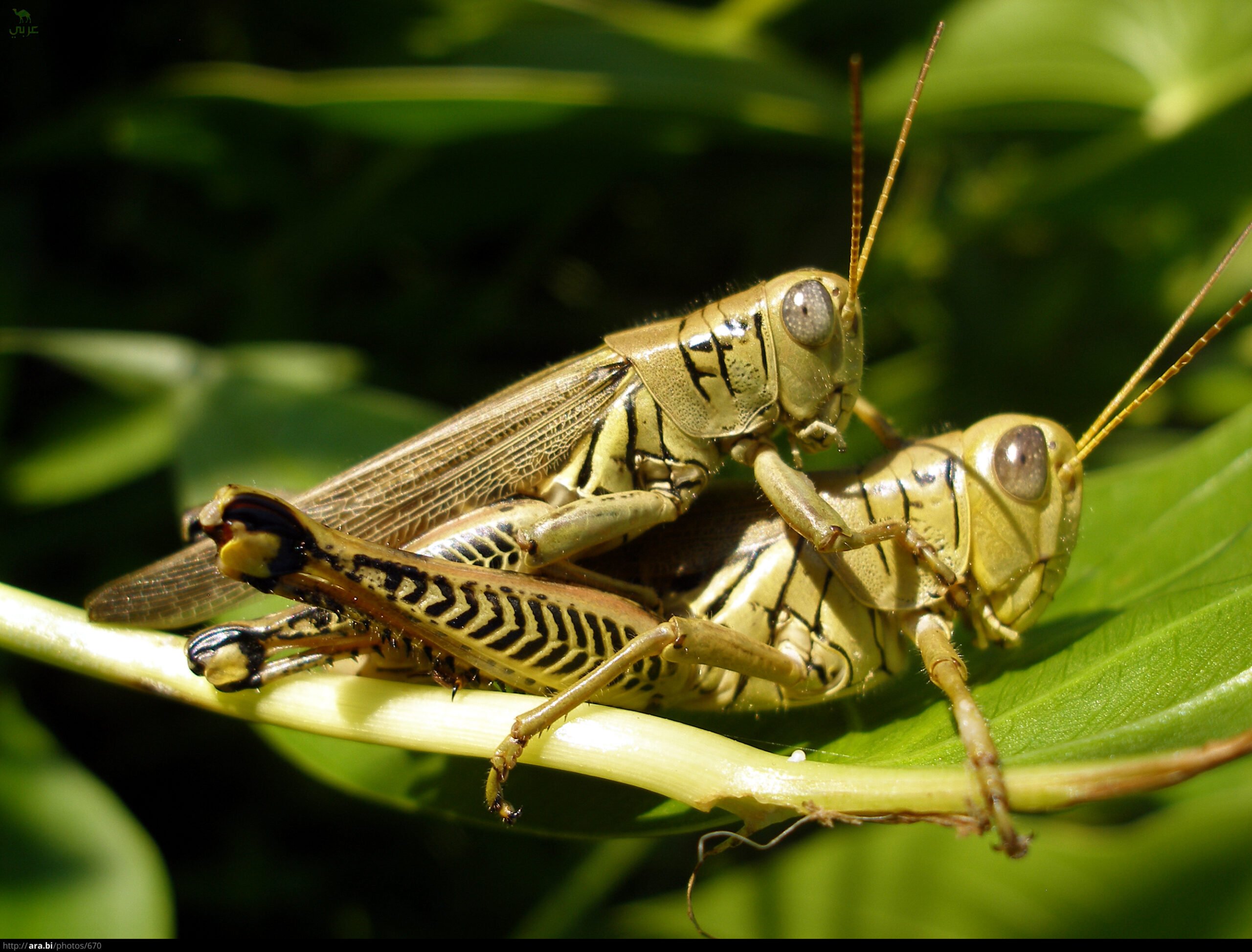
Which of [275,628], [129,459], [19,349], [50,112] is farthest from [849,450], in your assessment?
[50,112]

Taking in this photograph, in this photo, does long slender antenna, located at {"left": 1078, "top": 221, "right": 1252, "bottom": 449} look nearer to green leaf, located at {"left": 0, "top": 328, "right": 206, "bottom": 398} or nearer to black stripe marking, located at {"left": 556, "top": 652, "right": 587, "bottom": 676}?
black stripe marking, located at {"left": 556, "top": 652, "right": 587, "bottom": 676}

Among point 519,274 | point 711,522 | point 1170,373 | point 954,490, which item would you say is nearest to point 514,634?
point 711,522

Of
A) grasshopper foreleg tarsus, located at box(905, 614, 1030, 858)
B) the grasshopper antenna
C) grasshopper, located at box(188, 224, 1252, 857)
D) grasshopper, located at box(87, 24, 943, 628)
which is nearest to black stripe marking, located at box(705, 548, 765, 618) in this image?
grasshopper, located at box(188, 224, 1252, 857)

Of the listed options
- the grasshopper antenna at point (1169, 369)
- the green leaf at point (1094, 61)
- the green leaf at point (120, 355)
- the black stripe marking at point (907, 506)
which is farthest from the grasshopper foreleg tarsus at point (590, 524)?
the green leaf at point (1094, 61)

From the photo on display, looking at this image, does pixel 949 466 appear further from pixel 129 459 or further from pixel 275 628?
pixel 129 459

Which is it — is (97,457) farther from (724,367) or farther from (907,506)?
(907,506)

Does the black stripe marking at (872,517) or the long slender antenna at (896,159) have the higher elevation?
the long slender antenna at (896,159)

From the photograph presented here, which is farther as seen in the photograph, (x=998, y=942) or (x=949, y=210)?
(x=949, y=210)

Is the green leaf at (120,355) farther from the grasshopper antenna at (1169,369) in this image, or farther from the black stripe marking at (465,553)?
the grasshopper antenna at (1169,369)
